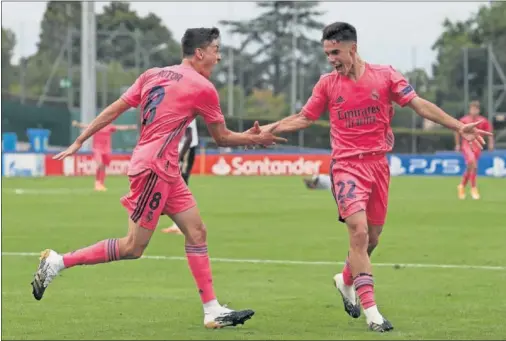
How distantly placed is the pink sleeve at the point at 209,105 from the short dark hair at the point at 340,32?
3.31ft

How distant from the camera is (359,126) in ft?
32.6

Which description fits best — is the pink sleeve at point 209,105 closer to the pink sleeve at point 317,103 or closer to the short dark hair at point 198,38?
the short dark hair at point 198,38

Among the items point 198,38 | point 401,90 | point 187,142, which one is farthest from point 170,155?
point 187,142

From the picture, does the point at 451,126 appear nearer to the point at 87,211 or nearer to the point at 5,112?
the point at 87,211

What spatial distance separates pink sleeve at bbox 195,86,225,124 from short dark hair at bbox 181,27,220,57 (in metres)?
0.34

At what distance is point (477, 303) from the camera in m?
10.6

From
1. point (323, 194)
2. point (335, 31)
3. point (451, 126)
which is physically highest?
point (335, 31)

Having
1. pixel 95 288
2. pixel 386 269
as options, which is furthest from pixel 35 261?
pixel 386 269

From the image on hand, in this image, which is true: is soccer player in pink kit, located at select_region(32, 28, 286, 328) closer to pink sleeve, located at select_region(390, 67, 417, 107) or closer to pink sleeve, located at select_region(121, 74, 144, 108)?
pink sleeve, located at select_region(121, 74, 144, 108)

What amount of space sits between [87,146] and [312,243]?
35104 mm

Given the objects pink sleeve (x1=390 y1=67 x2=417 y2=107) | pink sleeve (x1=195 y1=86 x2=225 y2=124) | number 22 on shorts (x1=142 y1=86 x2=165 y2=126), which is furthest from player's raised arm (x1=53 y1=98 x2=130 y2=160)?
pink sleeve (x1=390 y1=67 x2=417 y2=107)

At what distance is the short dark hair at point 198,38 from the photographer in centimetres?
962

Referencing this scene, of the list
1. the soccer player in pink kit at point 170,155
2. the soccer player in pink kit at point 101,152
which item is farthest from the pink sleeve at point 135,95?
the soccer player in pink kit at point 101,152

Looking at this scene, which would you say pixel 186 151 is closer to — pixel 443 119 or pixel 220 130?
pixel 220 130
